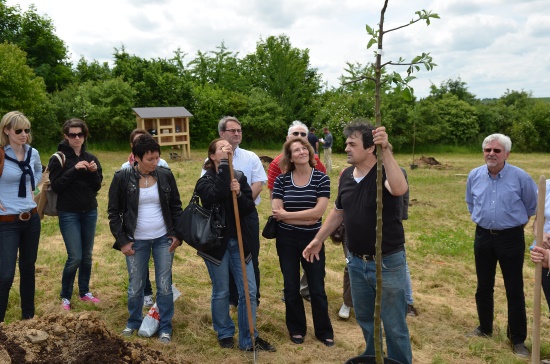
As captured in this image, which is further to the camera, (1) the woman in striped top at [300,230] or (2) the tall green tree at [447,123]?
(2) the tall green tree at [447,123]

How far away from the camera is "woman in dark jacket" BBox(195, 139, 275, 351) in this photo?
405cm

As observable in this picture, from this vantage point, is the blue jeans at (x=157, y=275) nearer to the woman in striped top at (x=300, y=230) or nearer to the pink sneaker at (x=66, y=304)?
the pink sneaker at (x=66, y=304)

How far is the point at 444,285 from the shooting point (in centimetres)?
636

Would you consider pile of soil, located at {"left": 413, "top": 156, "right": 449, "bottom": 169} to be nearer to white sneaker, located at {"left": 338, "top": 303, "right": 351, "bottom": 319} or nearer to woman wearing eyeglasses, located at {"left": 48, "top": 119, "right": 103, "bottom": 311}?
white sneaker, located at {"left": 338, "top": 303, "right": 351, "bottom": 319}

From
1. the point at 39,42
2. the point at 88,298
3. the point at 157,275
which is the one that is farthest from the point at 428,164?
the point at 39,42

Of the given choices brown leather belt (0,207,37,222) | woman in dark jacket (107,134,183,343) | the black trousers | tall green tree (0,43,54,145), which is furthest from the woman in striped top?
tall green tree (0,43,54,145)

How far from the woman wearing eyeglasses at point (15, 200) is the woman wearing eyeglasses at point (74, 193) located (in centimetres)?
39

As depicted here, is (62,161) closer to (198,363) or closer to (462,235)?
(198,363)

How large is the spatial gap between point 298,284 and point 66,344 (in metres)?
2.02

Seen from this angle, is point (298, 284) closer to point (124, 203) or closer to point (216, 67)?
point (124, 203)

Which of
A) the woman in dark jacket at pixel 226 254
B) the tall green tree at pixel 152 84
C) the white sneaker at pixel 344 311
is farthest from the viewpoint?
the tall green tree at pixel 152 84

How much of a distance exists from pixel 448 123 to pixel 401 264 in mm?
29326

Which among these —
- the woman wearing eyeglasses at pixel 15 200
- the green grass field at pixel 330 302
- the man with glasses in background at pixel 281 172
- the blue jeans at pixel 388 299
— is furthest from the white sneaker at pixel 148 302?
the blue jeans at pixel 388 299

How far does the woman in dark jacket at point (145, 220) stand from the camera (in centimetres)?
410
